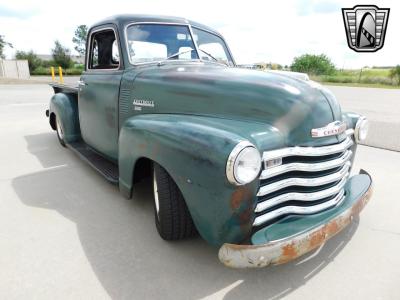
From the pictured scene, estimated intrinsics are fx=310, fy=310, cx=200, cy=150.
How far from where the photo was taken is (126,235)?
8.48 ft

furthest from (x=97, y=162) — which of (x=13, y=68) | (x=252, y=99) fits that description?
(x=13, y=68)

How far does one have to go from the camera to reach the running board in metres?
3.19

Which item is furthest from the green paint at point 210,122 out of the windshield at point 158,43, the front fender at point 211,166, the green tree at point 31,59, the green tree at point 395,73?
the green tree at point 31,59

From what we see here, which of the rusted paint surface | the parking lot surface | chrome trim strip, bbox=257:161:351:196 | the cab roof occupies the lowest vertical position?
the parking lot surface

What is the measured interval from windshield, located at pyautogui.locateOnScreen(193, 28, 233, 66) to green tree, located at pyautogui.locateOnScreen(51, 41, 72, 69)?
129ft

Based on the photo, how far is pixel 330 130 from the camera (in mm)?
2137

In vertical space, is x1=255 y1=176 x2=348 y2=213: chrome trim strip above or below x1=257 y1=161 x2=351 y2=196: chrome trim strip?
below

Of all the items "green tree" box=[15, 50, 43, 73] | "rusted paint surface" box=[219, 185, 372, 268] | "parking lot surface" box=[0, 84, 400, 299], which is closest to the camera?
"rusted paint surface" box=[219, 185, 372, 268]

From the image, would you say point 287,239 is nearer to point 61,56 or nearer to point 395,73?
point 395,73

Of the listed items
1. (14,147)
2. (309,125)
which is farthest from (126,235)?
(14,147)

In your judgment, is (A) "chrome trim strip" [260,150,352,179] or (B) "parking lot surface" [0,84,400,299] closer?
(A) "chrome trim strip" [260,150,352,179]

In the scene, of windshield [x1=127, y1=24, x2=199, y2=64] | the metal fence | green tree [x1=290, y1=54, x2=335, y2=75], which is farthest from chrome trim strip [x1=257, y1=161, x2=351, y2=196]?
green tree [x1=290, y1=54, x2=335, y2=75]

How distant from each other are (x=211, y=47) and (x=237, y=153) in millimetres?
2244

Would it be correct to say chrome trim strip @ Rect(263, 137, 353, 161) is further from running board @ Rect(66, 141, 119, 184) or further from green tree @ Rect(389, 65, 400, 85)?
green tree @ Rect(389, 65, 400, 85)
